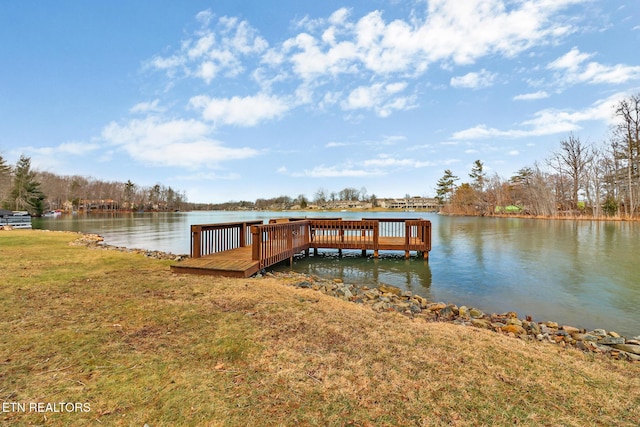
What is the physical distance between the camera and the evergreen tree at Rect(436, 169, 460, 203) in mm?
63706

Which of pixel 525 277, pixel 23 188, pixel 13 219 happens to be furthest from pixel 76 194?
pixel 525 277

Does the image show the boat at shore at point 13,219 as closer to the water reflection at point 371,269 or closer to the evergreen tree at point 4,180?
the evergreen tree at point 4,180

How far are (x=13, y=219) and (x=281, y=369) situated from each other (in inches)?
1282

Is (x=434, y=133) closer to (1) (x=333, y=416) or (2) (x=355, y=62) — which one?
(2) (x=355, y=62)

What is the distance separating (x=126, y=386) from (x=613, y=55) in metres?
24.0

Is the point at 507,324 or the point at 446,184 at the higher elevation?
the point at 446,184

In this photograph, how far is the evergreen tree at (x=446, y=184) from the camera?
63706 millimetres

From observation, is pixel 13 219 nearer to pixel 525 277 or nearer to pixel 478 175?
pixel 525 277

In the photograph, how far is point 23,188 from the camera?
4325 cm

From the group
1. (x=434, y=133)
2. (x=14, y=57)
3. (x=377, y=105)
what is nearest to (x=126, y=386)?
(x=377, y=105)

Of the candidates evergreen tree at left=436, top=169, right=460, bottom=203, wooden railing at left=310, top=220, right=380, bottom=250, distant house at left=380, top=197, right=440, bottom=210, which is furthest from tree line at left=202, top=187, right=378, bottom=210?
wooden railing at left=310, top=220, right=380, bottom=250

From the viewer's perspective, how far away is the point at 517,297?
655 centimetres

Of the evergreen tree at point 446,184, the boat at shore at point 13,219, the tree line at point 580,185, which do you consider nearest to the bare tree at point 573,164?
the tree line at point 580,185

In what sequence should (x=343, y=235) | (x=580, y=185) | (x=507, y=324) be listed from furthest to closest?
(x=580, y=185) < (x=343, y=235) < (x=507, y=324)
